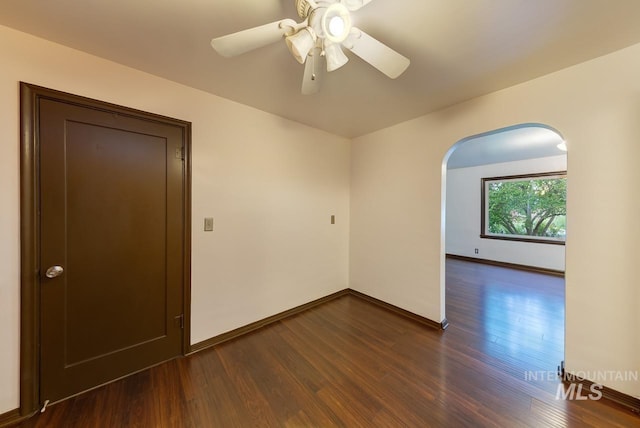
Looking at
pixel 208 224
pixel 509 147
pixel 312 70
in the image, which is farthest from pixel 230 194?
pixel 509 147

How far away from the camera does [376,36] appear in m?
1.43

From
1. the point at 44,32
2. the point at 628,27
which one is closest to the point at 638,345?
the point at 628,27

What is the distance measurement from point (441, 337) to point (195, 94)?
3.35m

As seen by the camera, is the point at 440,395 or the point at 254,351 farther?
the point at 254,351

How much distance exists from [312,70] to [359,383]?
2.19 m

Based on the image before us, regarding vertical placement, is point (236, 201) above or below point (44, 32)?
below

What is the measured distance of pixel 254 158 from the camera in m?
2.43

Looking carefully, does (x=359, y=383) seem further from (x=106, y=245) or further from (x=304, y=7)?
(x=304, y=7)

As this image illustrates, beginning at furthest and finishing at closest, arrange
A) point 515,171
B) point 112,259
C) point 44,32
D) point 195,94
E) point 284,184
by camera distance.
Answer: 1. point 515,171
2. point 284,184
3. point 195,94
4. point 112,259
5. point 44,32

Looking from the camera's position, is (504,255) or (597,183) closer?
(597,183)

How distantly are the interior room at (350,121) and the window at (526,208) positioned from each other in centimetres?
390

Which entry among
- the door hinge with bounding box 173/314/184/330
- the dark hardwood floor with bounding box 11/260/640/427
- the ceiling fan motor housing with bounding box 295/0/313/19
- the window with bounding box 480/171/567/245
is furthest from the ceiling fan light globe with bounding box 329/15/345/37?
the window with bounding box 480/171/567/245

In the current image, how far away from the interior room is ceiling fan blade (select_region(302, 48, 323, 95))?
0.01m

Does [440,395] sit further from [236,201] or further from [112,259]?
[112,259]
